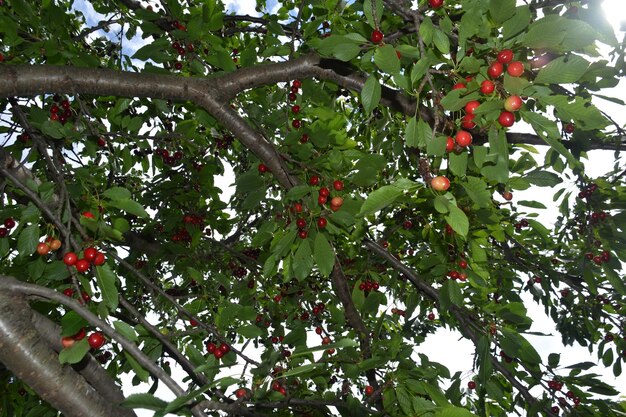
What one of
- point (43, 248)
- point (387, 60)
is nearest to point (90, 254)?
point (43, 248)

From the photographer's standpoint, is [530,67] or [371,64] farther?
[371,64]

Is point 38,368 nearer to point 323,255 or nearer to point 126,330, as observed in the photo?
point 126,330

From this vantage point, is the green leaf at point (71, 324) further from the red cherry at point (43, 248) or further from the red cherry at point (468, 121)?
the red cherry at point (468, 121)

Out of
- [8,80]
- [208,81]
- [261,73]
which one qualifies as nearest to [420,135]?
[261,73]

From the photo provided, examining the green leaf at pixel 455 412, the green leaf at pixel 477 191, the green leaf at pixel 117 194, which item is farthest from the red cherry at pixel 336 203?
the green leaf at pixel 455 412

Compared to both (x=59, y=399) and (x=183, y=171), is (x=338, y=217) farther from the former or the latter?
(x=183, y=171)

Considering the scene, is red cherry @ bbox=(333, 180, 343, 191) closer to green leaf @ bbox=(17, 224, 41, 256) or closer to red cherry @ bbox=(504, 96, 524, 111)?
red cherry @ bbox=(504, 96, 524, 111)

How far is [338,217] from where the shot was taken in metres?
2.38

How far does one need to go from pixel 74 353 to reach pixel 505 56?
6.24 ft

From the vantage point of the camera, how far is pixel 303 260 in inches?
93.1

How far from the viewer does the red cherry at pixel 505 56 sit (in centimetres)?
148

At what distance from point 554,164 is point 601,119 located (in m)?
1.54

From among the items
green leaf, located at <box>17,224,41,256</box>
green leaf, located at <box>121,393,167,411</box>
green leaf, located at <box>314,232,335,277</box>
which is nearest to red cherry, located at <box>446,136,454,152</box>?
green leaf, located at <box>314,232,335,277</box>

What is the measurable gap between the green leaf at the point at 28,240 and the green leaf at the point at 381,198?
181 centimetres
